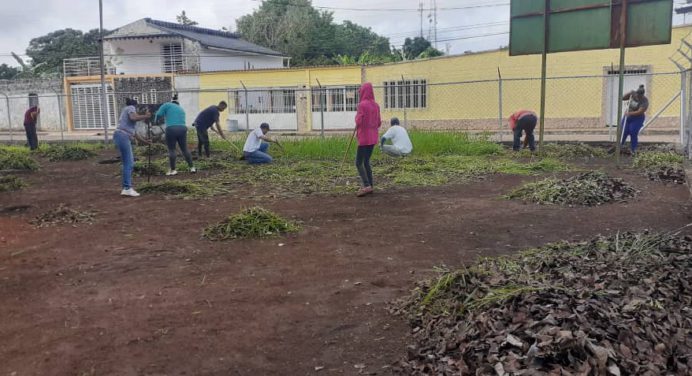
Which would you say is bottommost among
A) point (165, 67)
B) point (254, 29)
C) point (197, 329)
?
point (197, 329)

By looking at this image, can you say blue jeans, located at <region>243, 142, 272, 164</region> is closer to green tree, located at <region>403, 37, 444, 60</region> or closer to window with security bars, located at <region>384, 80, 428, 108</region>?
window with security bars, located at <region>384, 80, 428, 108</region>

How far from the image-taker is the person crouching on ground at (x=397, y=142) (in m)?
12.3

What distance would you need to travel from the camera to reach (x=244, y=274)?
5.05m

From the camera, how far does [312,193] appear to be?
9203 millimetres

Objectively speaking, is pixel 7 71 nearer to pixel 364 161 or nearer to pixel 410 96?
pixel 410 96

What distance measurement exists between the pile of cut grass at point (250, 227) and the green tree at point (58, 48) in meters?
39.4

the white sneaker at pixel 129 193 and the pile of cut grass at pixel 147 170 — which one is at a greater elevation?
the pile of cut grass at pixel 147 170

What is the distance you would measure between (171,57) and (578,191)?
98.1ft

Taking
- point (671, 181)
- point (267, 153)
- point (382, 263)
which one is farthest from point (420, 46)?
point (382, 263)

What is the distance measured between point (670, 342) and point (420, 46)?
40.6 m

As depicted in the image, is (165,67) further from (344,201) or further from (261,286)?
(261,286)

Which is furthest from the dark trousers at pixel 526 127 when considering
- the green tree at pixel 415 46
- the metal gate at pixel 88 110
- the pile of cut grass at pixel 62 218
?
the green tree at pixel 415 46

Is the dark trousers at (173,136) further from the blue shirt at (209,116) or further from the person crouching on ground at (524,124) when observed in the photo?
the person crouching on ground at (524,124)

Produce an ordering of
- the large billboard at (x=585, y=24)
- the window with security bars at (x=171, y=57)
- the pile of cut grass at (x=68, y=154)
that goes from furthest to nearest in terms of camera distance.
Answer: the window with security bars at (x=171, y=57) < the pile of cut grass at (x=68, y=154) < the large billboard at (x=585, y=24)
